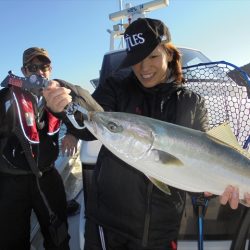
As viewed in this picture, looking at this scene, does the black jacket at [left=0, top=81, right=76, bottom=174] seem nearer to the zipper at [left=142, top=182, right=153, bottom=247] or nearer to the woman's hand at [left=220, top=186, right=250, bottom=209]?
the zipper at [left=142, top=182, right=153, bottom=247]

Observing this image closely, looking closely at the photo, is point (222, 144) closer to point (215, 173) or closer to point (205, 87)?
point (215, 173)

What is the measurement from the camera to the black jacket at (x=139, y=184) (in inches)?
98.4

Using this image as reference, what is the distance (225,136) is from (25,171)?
219cm

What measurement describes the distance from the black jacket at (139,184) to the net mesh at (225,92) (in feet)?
2.28

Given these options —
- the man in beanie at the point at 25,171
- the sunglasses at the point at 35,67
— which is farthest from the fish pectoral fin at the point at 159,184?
the sunglasses at the point at 35,67

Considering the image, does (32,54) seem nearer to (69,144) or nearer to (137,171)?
(69,144)

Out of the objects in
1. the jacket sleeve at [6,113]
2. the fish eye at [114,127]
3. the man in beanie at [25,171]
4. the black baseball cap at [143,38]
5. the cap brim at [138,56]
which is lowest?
the man in beanie at [25,171]

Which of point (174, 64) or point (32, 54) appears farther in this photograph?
point (32, 54)

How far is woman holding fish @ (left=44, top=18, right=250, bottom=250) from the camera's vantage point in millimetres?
2506

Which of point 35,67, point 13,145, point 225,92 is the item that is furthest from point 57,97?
point 35,67

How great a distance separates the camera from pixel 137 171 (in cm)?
249

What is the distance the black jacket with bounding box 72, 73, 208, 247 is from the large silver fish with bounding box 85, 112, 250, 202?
0.35 meters

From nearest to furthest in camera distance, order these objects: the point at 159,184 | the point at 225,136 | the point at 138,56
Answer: the point at 159,184, the point at 225,136, the point at 138,56

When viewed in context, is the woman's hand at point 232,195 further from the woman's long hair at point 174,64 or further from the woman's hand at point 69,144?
the woman's hand at point 69,144
